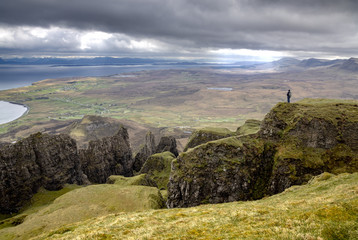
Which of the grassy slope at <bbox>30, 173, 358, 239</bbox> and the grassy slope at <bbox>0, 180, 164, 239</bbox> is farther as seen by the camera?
the grassy slope at <bbox>0, 180, 164, 239</bbox>

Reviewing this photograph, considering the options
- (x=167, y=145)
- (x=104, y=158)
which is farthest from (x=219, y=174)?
(x=167, y=145)

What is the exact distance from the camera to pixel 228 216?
1136 inches

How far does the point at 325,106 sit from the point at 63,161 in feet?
340

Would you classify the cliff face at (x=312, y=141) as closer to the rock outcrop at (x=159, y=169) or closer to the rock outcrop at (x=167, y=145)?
the rock outcrop at (x=159, y=169)

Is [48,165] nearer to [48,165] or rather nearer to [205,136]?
[48,165]

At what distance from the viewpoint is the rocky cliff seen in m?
59.2

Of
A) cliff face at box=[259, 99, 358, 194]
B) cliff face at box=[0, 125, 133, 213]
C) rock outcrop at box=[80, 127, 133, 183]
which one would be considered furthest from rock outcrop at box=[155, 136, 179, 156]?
cliff face at box=[259, 99, 358, 194]

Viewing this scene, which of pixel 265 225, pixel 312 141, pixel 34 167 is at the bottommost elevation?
pixel 34 167

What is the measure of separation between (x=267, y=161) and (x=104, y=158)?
84102 millimetres

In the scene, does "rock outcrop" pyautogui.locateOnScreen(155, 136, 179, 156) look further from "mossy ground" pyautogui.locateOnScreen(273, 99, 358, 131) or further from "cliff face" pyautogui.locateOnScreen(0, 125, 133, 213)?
"mossy ground" pyautogui.locateOnScreen(273, 99, 358, 131)

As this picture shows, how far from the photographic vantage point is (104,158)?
116m

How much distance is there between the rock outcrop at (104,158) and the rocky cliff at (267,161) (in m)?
64.4

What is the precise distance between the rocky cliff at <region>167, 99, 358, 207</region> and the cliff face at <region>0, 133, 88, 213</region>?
56.8m

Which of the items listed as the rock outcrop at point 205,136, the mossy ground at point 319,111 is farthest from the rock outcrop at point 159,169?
the mossy ground at point 319,111
